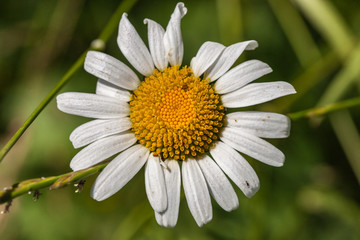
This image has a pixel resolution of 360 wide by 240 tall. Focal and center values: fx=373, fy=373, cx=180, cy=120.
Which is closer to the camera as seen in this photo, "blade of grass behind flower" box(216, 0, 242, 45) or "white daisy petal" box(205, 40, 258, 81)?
"white daisy petal" box(205, 40, 258, 81)

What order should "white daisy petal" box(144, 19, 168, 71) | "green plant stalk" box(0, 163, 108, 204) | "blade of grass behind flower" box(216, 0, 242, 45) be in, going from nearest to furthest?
1. "green plant stalk" box(0, 163, 108, 204)
2. "white daisy petal" box(144, 19, 168, 71)
3. "blade of grass behind flower" box(216, 0, 242, 45)

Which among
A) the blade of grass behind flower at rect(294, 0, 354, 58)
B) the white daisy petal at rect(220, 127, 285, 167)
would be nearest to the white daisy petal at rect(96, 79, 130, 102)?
the white daisy petal at rect(220, 127, 285, 167)

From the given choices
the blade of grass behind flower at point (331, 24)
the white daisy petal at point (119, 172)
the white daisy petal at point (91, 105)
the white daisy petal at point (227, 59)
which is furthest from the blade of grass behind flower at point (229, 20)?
the white daisy petal at point (119, 172)

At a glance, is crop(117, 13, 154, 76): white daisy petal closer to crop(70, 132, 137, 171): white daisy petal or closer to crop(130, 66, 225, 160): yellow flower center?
crop(130, 66, 225, 160): yellow flower center

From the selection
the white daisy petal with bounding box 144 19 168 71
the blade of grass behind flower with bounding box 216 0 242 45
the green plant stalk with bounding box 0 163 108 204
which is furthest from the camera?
the blade of grass behind flower with bounding box 216 0 242 45

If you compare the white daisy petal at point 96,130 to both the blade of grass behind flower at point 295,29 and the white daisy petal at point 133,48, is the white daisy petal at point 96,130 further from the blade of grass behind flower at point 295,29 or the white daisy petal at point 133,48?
the blade of grass behind flower at point 295,29

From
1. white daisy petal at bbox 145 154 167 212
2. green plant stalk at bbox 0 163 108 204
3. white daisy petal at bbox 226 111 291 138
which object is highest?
green plant stalk at bbox 0 163 108 204

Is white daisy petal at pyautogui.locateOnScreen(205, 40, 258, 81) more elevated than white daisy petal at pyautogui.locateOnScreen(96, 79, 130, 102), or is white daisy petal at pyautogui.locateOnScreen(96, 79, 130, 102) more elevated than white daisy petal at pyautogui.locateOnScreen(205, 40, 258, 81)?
white daisy petal at pyautogui.locateOnScreen(96, 79, 130, 102)

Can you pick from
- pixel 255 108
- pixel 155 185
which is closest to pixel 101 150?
pixel 155 185
